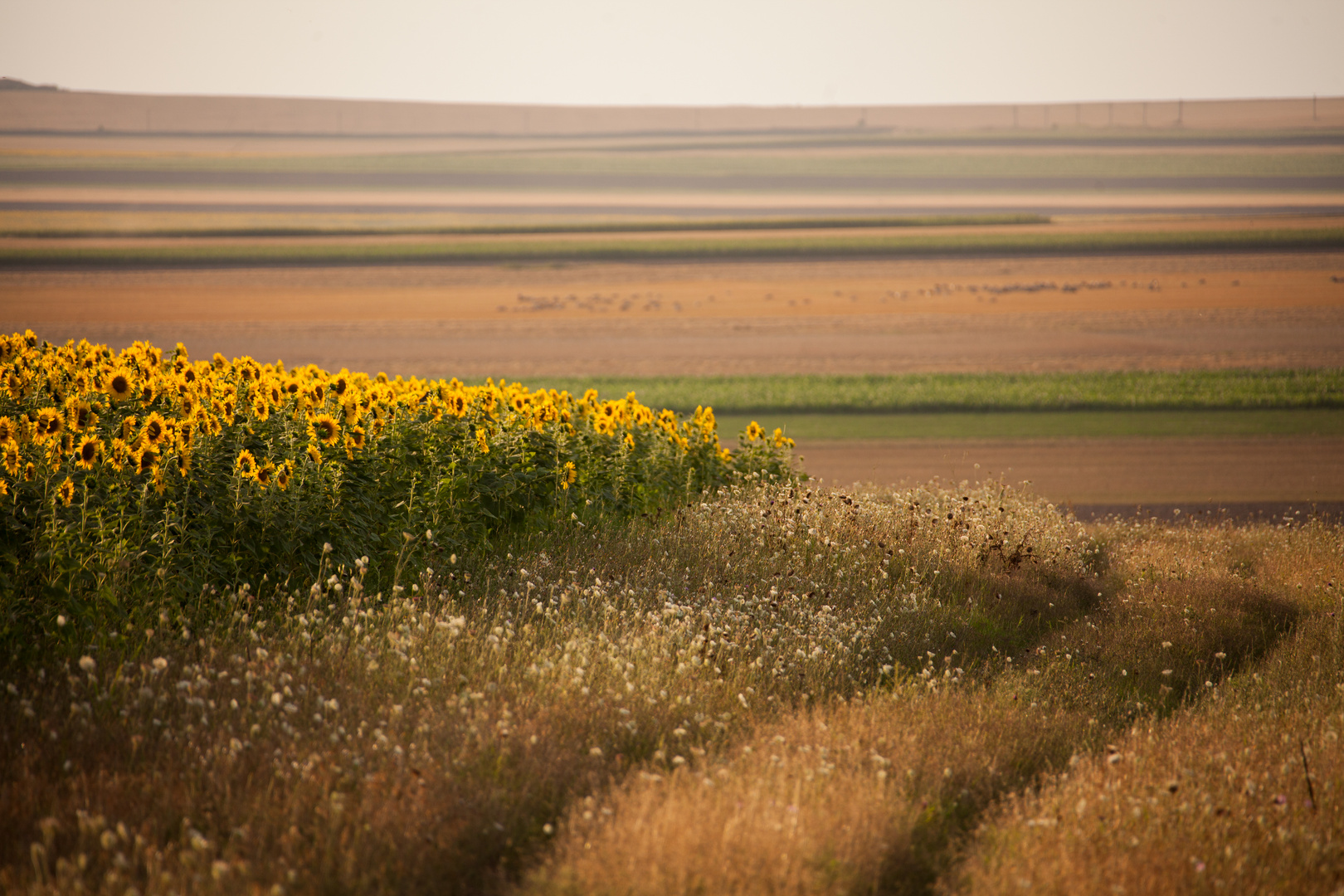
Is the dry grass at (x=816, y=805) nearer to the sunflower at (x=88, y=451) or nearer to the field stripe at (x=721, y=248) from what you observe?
the sunflower at (x=88, y=451)

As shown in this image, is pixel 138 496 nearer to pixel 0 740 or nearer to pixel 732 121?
pixel 0 740

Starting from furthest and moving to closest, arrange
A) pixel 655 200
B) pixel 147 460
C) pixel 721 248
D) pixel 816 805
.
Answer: pixel 655 200 < pixel 721 248 < pixel 147 460 < pixel 816 805

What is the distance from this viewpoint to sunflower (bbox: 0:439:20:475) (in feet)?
14.0

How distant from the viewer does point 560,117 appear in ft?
235

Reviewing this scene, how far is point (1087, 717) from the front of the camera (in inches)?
187

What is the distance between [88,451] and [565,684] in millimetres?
2571

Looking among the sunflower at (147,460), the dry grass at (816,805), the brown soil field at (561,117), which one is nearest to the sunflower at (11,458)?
the sunflower at (147,460)

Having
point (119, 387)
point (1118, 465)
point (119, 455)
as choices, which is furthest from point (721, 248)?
point (119, 455)

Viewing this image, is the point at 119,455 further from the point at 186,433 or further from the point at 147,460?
the point at 186,433

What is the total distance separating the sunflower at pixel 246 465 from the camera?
484cm

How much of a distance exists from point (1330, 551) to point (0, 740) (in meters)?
9.70

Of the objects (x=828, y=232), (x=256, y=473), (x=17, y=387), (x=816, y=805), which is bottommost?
(x=816, y=805)

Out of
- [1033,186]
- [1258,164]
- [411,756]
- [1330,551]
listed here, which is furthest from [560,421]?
[1258,164]

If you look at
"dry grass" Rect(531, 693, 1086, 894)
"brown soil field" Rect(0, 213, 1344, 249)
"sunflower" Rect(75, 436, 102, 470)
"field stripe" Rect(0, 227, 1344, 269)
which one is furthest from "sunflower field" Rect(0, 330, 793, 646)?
"brown soil field" Rect(0, 213, 1344, 249)
